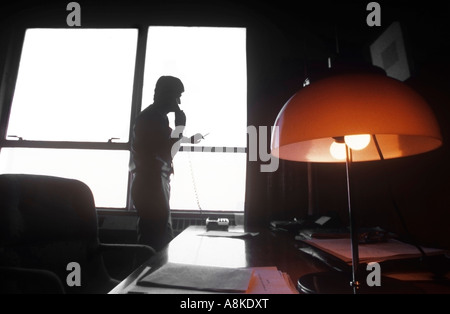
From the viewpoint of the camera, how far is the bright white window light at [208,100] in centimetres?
252

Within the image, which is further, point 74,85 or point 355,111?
point 74,85

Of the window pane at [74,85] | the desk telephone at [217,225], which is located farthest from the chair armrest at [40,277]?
the window pane at [74,85]

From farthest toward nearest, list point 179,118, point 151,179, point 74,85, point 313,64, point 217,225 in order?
point 74,85 < point 313,64 < point 179,118 < point 151,179 < point 217,225

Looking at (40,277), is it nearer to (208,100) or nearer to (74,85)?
(208,100)

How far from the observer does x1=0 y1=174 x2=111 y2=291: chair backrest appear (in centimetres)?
86

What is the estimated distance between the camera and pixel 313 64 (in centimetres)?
242

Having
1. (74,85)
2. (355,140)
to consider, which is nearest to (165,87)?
(355,140)

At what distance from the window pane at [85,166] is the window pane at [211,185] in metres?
0.54

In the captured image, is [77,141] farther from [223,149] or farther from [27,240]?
[27,240]

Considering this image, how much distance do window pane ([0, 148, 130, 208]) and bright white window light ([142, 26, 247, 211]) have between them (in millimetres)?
550

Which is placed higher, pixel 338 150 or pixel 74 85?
pixel 74 85

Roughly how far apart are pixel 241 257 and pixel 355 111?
0.57 m

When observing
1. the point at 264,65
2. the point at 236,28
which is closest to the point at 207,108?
the point at 264,65

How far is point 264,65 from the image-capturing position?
8.55ft
